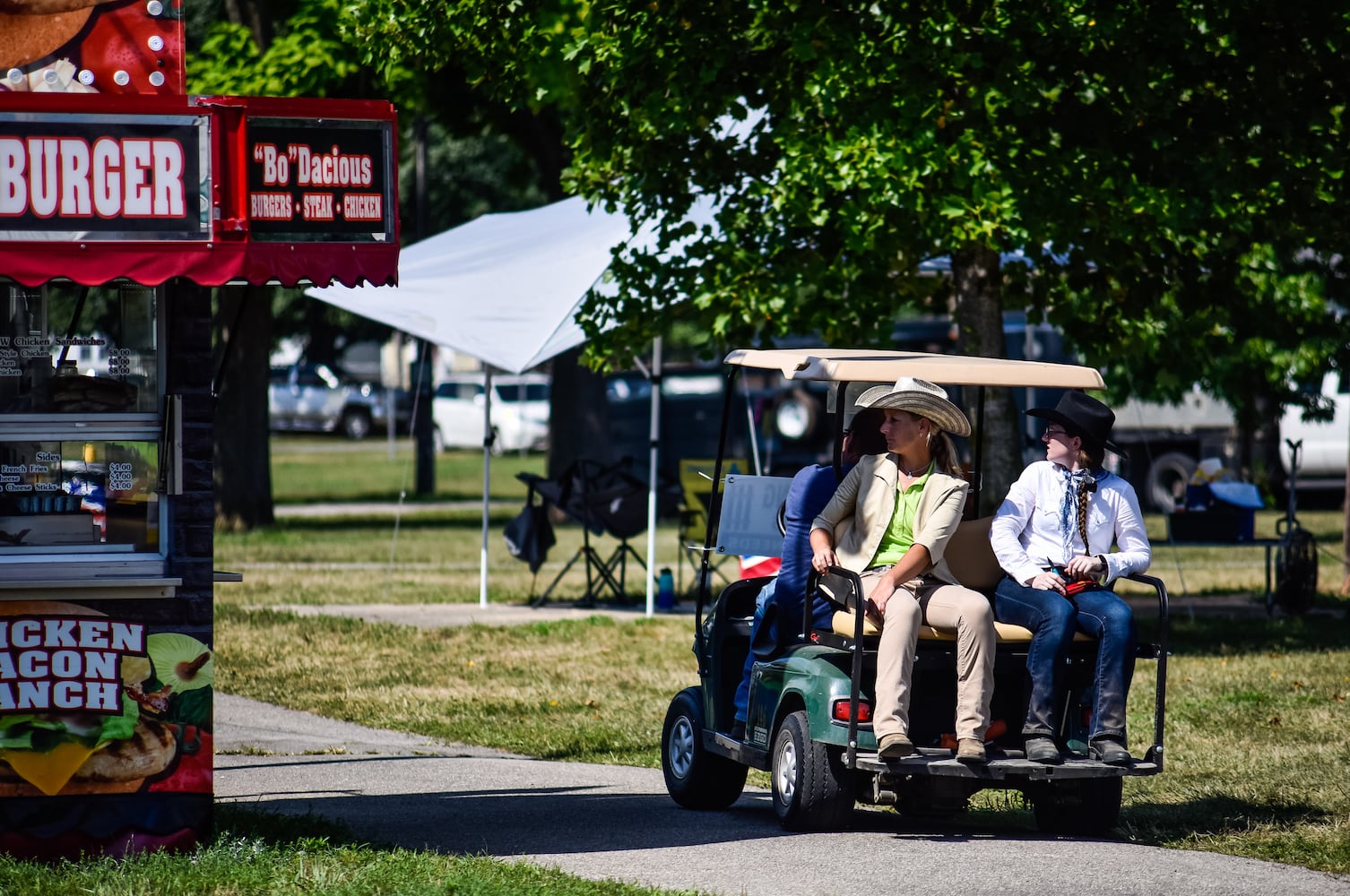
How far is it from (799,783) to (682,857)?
60cm

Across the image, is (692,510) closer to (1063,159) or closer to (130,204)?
(1063,159)

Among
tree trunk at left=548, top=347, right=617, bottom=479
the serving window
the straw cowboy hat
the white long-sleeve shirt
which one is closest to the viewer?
the serving window

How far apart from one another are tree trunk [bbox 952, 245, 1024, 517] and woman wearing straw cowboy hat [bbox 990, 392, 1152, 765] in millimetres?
5902

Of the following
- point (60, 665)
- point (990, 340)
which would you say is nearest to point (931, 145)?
point (990, 340)

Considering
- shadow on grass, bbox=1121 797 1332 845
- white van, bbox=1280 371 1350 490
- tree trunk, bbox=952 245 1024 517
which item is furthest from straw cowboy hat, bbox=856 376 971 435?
white van, bbox=1280 371 1350 490

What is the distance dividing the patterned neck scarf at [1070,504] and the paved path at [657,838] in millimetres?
1203

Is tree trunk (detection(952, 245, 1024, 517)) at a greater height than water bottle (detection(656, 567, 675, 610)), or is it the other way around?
tree trunk (detection(952, 245, 1024, 517))

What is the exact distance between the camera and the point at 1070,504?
24.5 feet

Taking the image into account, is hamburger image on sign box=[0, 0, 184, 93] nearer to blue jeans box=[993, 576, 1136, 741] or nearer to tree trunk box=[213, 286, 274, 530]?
blue jeans box=[993, 576, 1136, 741]

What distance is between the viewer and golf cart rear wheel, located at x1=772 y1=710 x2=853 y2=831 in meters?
7.09

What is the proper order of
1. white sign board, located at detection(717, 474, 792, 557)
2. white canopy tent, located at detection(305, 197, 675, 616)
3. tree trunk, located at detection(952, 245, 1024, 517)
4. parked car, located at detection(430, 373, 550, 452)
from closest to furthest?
white sign board, located at detection(717, 474, 792, 557)
tree trunk, located at detection(952, 245, 1024, 517)
white canopy tent, located at detection(305, 197, 675, 616)
parked car, located at detection(430, 373, 550, 452)

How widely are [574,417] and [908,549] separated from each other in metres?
17.6

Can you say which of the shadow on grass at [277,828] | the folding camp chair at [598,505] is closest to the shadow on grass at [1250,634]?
the folding camp chair at [598,505]

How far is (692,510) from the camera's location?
17.5m
